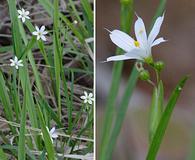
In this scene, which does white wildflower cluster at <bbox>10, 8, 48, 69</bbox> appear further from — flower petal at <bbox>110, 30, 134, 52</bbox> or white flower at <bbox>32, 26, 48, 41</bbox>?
flower petal at <bbox>110, 30, 134, 52</bbox>

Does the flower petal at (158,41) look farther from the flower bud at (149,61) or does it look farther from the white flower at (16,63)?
the white flower at (16,63)

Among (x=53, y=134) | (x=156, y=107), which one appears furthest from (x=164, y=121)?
(x=53, y=134)

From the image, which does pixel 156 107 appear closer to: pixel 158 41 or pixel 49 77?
pixel 158 41

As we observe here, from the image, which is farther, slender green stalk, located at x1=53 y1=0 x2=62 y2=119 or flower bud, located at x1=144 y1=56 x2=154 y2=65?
slender green stalk, located at x1=53 y1=0 x2=62 y2=119

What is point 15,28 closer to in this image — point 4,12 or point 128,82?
point 4,12

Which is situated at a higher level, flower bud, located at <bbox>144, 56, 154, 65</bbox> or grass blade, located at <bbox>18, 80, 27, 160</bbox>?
flower bud, located at <bbox>144, 56, 154, 65</bbox>

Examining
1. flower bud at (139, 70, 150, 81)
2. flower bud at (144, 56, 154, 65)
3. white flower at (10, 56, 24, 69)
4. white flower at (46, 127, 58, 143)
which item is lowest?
white flower at (46, 127, 58, 143)

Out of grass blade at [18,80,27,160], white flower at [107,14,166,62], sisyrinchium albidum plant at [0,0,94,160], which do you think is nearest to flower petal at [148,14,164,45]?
white flower at [107,14,166,62]

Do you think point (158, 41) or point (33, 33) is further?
point (33, 33)
